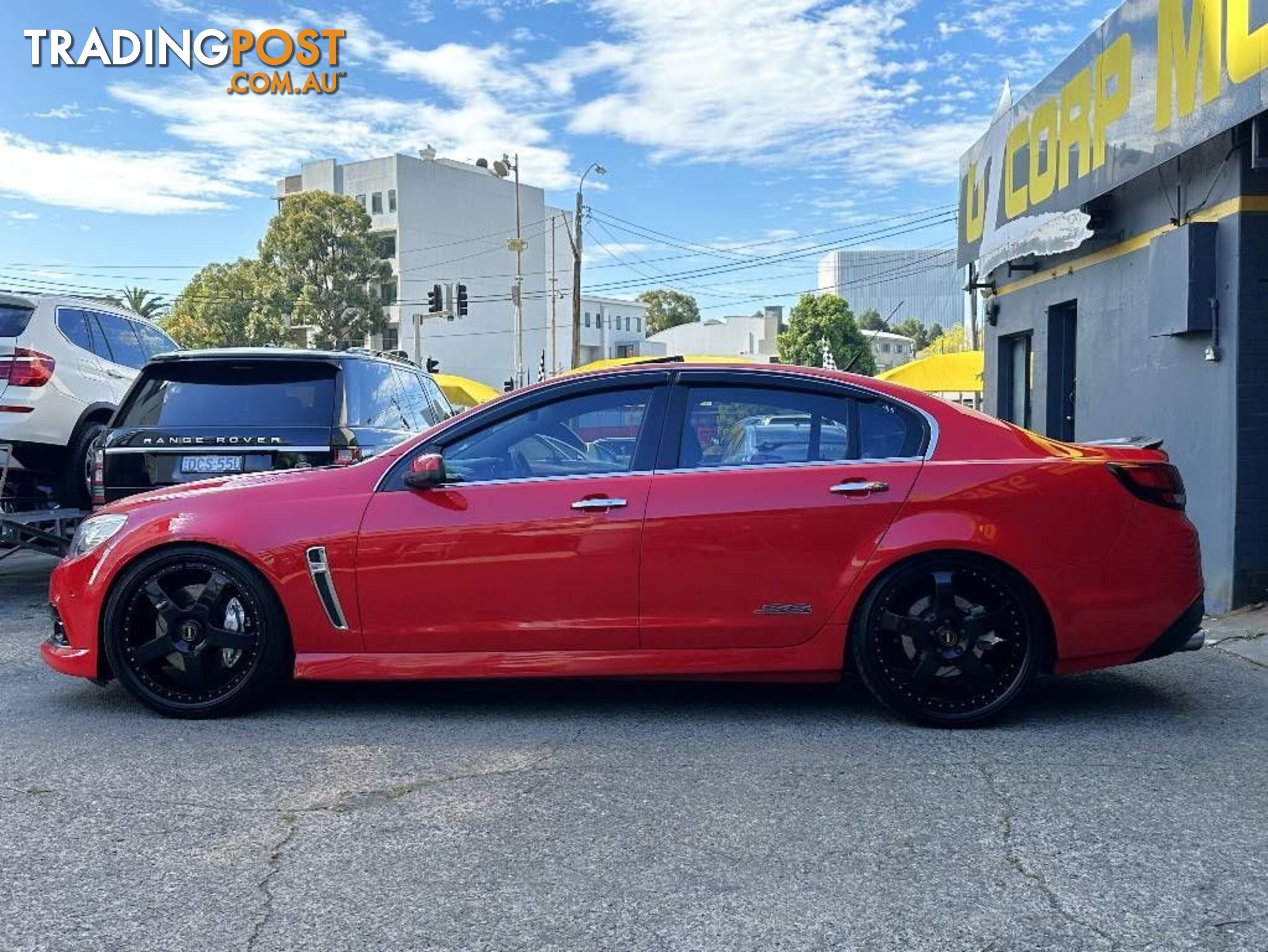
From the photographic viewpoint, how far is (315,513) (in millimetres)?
4824

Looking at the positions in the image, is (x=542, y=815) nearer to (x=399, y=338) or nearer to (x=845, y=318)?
(x=399, y=338)

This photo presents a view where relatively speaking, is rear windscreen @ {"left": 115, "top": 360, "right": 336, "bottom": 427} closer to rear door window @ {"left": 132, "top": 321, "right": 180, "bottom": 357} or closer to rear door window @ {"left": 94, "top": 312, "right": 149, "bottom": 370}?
rear door window @ {"left": 94, "top": 312, "right": 149, "bottom": 370}

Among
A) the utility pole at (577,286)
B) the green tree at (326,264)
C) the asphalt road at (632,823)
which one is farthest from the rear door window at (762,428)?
the green tree at (326,264)

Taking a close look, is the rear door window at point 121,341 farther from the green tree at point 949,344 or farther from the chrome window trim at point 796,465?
the green tree at point 949,344

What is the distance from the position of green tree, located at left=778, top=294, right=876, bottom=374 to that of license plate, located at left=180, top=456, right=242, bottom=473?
57.7m

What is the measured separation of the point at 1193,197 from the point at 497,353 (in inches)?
2432

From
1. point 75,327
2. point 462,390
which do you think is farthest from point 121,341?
point 462,390

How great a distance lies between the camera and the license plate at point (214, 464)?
268 inches

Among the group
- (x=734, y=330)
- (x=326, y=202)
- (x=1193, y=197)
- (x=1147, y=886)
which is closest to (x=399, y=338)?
(x=326, y=202)

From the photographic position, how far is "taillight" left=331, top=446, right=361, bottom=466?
678cm

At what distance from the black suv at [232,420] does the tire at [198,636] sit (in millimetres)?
1914

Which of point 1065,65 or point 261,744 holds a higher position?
point 1065,65

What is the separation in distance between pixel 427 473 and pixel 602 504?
0.75 meters

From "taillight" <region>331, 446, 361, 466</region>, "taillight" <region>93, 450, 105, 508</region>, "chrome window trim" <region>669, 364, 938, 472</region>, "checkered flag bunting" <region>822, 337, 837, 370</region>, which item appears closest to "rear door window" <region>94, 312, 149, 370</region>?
"taillight" <region>93, 450, 105, 508</region>
